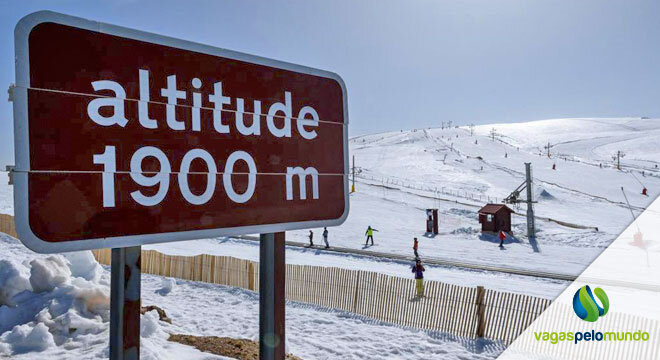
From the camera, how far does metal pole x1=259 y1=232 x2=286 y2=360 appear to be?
4008 mm

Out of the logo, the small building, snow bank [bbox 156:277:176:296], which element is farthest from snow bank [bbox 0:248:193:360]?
the small building

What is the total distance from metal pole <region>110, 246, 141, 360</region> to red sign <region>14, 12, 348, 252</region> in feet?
0.61

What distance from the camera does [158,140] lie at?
10.4 feet

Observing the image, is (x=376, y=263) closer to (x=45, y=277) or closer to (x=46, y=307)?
(x=45, y=277)

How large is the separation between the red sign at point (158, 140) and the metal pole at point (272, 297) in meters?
0.30

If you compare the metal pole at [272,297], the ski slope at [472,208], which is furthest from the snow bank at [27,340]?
the ski slope at [472,208]

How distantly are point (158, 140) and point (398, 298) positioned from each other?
1117cm

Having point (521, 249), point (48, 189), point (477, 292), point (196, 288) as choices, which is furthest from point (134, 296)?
point (521, 249)

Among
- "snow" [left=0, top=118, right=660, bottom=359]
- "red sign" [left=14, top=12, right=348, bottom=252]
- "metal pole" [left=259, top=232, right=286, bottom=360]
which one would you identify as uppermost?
"red sign" [left=14, top=12, right=348, bottom=252]

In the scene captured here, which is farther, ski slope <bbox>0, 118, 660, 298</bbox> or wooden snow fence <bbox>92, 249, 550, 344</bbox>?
ski slope <bbox>0, 118, 660, 298</bbox>

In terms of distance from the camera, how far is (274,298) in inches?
160

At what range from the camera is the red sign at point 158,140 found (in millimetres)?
2684

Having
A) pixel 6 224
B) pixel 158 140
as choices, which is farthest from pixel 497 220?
pixel 6 224

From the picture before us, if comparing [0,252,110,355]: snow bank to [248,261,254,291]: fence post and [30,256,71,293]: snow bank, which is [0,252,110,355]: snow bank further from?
[248,261,254,291]: fence post
